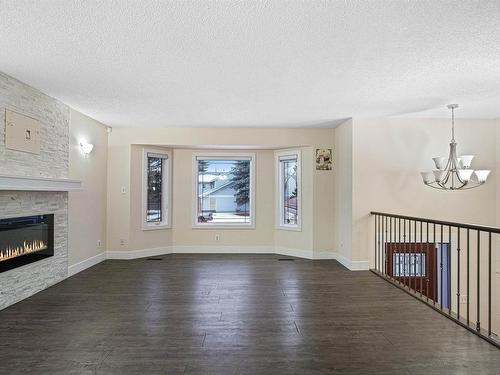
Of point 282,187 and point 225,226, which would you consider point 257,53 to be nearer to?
point 282,187

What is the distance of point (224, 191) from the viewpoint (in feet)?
24.2

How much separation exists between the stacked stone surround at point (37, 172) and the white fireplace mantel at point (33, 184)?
265mm

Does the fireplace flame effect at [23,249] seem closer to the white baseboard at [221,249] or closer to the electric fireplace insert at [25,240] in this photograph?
the electric fireplace insert at [25,240]

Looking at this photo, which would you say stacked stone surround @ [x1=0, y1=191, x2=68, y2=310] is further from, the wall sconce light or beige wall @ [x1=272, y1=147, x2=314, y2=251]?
beige wall @ [x1=272, y1=147, x2=314, y2=251]

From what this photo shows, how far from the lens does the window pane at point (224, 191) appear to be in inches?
288

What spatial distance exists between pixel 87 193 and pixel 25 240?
5.48 ft

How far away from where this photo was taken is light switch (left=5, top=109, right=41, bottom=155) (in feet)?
12.5

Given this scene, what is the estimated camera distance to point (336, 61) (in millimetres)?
3250

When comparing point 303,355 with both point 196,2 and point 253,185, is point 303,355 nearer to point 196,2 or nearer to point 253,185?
point 196,2

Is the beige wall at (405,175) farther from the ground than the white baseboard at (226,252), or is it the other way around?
the beige wall at (405,175)

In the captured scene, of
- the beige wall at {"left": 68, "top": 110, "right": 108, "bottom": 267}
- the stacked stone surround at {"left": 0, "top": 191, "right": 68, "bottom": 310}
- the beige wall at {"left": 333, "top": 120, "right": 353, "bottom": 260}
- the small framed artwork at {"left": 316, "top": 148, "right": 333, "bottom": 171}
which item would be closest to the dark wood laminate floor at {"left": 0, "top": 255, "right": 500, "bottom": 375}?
the stacked stone surround at {"left": 0, "top": 191, "right": 68, "bottom": 310}

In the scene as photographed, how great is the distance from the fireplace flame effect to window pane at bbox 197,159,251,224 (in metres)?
3.35

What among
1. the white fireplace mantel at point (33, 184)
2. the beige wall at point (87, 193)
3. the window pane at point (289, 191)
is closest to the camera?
the white fireplace mantel at point (33, 184)

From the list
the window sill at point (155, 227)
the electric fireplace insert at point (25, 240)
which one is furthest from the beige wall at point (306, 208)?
the electric fireplace insert at point (25, 240)
